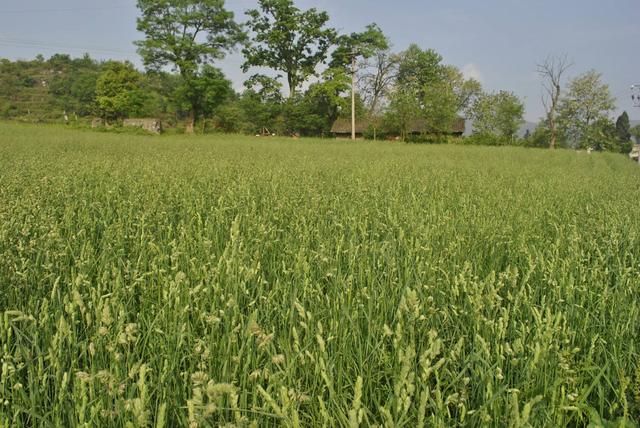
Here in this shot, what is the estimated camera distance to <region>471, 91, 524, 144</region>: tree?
73.2 meters

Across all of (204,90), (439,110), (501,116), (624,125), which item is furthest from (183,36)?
(624,125)

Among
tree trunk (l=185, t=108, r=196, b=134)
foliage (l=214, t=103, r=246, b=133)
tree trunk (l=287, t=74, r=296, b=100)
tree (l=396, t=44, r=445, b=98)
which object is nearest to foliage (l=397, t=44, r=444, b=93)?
tree (l=396, t=44, r=445, b=98)

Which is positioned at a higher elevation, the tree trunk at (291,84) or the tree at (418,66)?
the tree at (418,66)

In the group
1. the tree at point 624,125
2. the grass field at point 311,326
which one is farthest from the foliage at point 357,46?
the tree at point 624,125

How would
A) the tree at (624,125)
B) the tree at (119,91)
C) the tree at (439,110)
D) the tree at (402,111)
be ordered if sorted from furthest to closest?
the tree at (624,125) < the tree at (119,91) < the tree at (439,110) < the tree at (402,111)

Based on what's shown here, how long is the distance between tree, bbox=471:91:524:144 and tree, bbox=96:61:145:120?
54.7m

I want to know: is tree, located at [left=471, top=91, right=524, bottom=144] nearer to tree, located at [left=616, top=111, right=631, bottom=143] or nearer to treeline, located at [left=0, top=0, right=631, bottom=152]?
treeline, located at [left=0, top=0, right=631, bottom=152]

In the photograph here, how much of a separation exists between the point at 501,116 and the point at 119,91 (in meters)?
62.3

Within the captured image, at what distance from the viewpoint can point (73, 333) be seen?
1702 mm

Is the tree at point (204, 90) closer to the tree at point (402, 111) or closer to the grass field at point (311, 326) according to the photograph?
the tree at point (402, 111)

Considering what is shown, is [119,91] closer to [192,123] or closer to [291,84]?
[192,123]

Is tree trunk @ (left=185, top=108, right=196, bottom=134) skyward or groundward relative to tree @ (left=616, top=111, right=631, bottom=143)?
groundward

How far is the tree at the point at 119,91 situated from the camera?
62.8 m

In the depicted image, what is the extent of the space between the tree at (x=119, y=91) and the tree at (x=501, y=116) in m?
54.7
